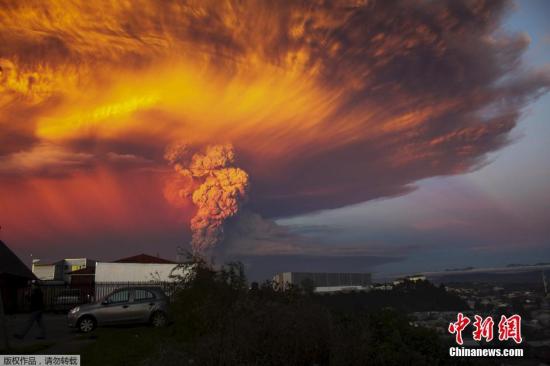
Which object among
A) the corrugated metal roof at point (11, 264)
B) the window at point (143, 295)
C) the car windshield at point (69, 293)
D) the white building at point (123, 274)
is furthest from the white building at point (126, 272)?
the window at point (143, 295)

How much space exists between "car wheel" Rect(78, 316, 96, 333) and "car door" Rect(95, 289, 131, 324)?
312 millimetres

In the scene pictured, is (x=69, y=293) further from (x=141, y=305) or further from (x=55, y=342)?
(x=55, y=342)

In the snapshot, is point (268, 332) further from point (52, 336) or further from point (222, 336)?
point (52, 336)

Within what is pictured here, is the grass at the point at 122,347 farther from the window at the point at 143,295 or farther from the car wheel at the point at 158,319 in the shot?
the window at the point at 143,295

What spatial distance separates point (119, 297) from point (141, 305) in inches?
37.3

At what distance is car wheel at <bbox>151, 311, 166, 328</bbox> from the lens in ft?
63.3

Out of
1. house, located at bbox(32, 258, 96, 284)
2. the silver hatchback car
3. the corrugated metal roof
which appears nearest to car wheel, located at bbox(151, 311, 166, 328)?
the silver hatchback car

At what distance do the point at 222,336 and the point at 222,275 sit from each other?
29.8ft

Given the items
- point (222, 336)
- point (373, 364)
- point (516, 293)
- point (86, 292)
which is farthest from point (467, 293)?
point (86, 292)

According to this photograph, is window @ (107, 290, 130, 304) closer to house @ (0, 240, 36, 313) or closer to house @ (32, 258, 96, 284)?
house @ (0, 240, 36, 313)

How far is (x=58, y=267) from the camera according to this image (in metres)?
83.2

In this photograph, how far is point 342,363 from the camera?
8352mm

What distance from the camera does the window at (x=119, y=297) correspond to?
62.8ft

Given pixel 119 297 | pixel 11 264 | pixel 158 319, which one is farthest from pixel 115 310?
pixel 11 264
